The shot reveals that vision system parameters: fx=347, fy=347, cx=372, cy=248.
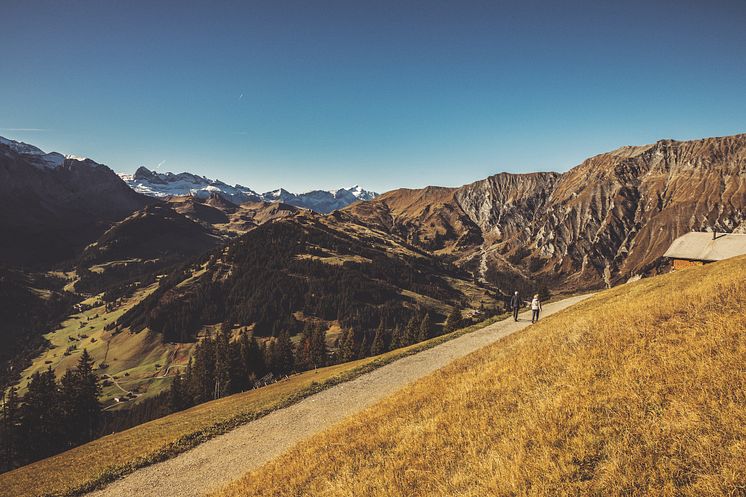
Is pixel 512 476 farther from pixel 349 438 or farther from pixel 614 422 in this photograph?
pixel 349 438

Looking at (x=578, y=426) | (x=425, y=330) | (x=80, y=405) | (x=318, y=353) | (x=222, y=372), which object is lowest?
(x=80, y=405)

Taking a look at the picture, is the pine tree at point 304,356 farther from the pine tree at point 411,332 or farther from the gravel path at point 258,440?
the gravel path at point 258,440

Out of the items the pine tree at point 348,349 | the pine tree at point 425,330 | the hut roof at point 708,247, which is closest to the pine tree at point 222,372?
the pine tree at point 348,349

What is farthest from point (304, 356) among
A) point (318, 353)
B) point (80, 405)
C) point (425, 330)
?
point (80, 405)

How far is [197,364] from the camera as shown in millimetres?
91312

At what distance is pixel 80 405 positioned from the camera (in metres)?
67.3

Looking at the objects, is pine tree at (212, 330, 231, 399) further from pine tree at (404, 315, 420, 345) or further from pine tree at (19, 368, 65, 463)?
pine tree at (404, 315, 420, 345)

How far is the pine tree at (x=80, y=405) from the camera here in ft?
217

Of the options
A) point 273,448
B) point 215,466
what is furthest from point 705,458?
point 215,466

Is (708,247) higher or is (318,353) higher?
(708,247)

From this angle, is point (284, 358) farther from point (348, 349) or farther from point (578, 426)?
point (578, 426)

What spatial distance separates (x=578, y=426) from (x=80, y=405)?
3511 inches

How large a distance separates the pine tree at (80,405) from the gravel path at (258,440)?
222ft

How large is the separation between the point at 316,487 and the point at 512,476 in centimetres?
613
